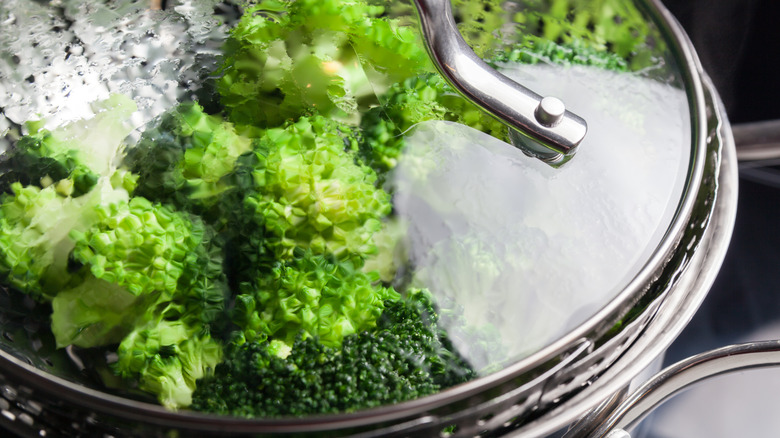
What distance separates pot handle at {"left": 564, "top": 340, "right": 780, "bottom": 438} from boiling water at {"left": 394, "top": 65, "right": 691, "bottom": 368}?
0.90 ft

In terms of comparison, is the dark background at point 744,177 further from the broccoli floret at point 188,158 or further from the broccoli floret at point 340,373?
the broccoli floret at point 188,158

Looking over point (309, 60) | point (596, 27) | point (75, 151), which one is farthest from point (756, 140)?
point (75, 151)

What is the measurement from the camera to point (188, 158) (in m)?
0.66

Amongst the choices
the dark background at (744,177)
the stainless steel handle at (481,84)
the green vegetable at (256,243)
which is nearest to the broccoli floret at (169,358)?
the green vegetable at (256,243)

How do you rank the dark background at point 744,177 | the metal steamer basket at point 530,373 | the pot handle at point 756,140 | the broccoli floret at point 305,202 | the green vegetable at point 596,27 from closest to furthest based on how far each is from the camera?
the metal steamer basket at point 530,373
the broccoli floret at point 305,202
the green vegetable at point 596,27
the pot handle at point 756,140
the dark background at point 744,177

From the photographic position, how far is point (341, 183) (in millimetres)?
667

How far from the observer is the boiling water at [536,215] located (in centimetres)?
66

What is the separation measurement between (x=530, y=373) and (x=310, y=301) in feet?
0.78

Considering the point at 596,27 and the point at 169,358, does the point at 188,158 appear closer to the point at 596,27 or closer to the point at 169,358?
the point at 169,358

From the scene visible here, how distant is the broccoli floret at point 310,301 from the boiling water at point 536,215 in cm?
7

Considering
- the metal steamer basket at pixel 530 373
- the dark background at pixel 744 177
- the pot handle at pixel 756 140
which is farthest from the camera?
the dark background at pixel 744 177

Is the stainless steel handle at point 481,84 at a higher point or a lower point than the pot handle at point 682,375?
higher

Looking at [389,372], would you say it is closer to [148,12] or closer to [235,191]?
[235,191]

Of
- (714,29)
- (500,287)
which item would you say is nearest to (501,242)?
(500,287)
